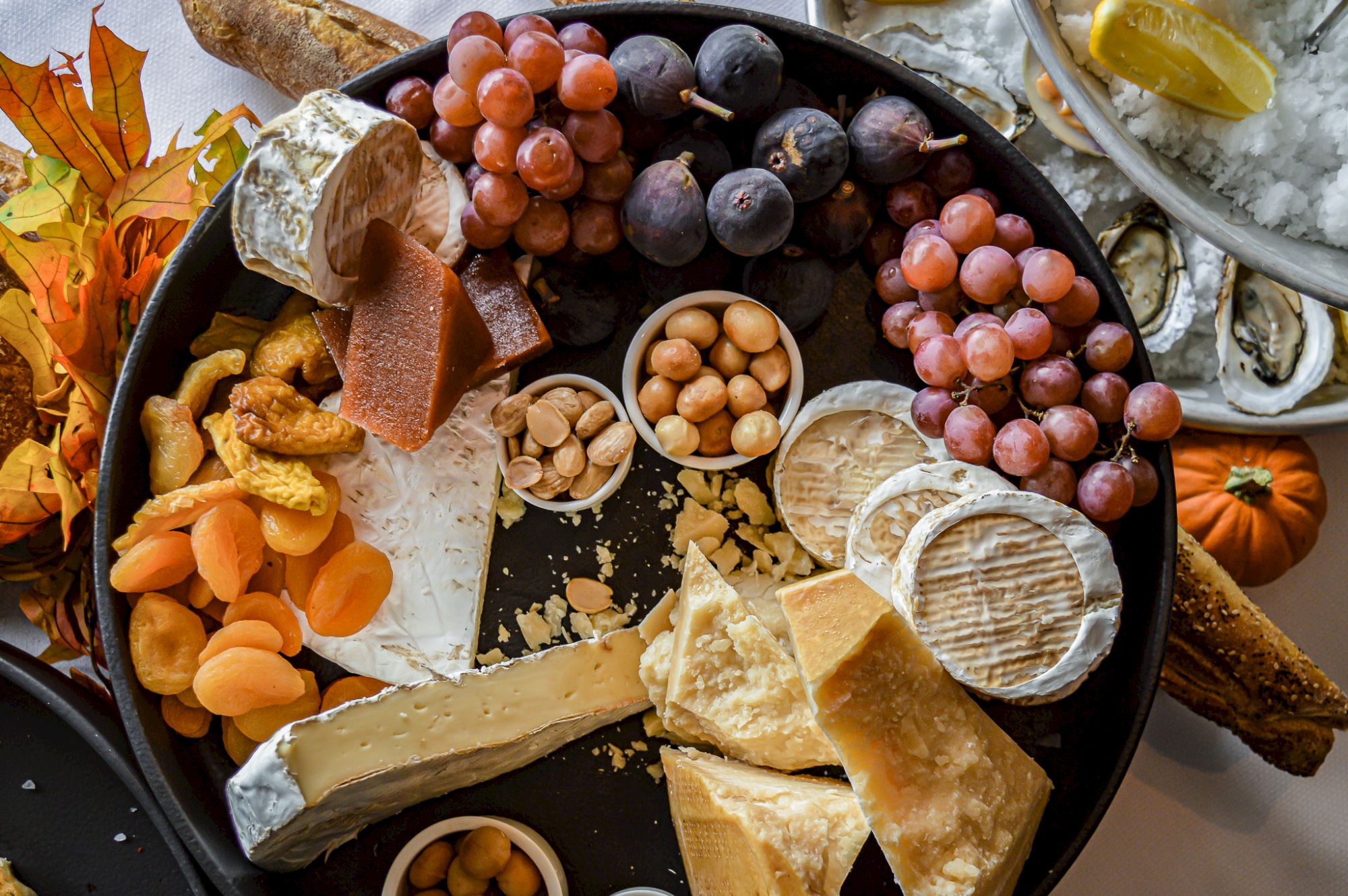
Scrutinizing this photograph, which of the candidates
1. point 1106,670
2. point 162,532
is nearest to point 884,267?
point 1106,670

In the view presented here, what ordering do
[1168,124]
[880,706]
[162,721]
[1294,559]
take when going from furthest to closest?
1. [1294,559]
2. [162,721]
3. [880,706]
4. [1168,124]

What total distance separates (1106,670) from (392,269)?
0.88 m

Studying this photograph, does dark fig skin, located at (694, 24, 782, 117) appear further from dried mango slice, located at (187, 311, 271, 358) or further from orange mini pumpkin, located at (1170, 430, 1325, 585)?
orange mini pumpkin, located at (1170, 430, 1325, 585)

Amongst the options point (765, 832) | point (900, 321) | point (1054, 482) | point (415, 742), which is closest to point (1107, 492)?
point (1054, 482)

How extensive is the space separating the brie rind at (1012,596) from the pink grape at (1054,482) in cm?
4

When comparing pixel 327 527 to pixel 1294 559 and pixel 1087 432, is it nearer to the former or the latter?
pixel 1087 432

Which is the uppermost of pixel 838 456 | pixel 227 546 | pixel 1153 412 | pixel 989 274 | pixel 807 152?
pixel 807 152

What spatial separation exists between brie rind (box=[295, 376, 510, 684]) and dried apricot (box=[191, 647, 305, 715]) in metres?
0.12

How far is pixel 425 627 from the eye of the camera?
40.6 inches

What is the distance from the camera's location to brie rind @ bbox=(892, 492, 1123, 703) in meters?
0.87

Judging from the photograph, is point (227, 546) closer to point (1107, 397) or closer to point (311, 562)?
point (311, 562)

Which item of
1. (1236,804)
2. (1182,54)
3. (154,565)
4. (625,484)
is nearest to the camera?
(1182,54)

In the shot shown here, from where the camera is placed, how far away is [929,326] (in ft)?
3.12

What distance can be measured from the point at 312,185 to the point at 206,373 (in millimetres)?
284
